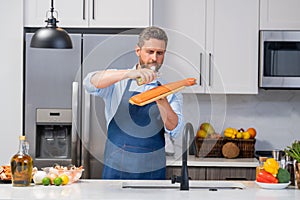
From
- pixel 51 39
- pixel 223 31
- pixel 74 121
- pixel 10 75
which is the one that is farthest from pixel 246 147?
pixel 51 39

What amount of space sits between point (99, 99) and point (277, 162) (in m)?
1.57

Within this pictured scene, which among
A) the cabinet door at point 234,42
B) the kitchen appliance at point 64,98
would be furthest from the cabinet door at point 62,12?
the cabinet door at point 234,42

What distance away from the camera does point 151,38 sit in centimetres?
287

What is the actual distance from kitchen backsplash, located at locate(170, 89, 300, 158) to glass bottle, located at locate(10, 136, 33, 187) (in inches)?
87.0

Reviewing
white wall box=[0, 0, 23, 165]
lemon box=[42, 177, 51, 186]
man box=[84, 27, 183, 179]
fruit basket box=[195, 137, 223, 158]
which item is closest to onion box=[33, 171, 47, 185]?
lemon box=[42, 177, 51, 186]

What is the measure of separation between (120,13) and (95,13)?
6.8 inches

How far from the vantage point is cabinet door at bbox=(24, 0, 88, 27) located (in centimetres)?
421

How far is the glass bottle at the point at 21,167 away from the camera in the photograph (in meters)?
2.77

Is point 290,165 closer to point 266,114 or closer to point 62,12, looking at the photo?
point 266,114

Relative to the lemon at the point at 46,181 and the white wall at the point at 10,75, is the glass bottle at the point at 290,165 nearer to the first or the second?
the lemon at the point at 46,181

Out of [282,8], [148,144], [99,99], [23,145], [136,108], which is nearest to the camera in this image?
[23,145]

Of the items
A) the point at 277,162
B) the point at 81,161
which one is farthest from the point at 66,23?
the point at 277,162

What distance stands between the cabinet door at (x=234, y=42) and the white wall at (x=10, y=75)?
53.5 inches

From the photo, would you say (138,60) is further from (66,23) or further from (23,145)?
(66,23)
